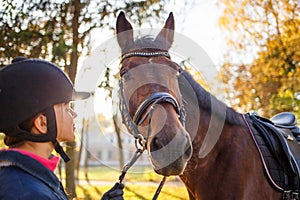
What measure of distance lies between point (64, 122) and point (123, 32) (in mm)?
1659

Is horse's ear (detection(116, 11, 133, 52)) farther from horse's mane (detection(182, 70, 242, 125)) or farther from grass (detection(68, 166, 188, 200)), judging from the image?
grass (detection(68, 166, 188, 200))

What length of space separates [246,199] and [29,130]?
1905mm

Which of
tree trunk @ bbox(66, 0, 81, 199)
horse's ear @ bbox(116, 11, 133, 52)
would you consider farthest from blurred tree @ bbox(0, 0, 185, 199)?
horse's ear @ bbox(116, 11, 133, 52)

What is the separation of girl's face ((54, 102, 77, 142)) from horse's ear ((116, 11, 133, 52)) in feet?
4.93

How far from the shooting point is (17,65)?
1.63 metres

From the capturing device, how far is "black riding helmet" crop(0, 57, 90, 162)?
156 cm

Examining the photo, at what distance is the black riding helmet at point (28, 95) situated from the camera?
1562 mm

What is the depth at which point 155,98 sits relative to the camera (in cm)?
265

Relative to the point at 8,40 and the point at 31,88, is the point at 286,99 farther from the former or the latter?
the point at 31,88

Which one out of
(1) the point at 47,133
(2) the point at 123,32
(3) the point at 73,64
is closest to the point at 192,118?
(2) the point at 123,32

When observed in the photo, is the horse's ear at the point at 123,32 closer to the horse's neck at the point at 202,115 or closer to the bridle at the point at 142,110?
the bridle at the point at 142,110

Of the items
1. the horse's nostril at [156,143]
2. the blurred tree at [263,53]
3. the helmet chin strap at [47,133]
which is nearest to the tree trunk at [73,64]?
the horse's nostril at [156,143]

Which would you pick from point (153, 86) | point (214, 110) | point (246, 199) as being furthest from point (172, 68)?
point (246, 199)

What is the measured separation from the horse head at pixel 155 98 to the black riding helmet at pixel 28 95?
977mm
